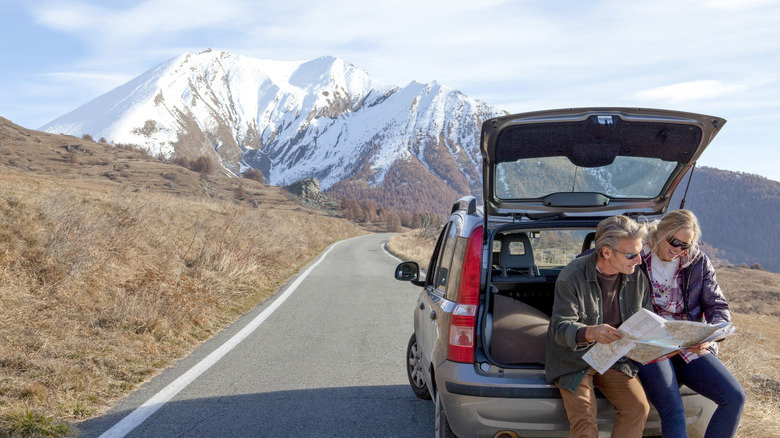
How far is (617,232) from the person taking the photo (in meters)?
3.12

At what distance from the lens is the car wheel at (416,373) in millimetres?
4961

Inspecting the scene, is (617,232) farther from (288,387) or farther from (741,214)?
(741,214)

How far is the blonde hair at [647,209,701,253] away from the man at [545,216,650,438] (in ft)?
0.98

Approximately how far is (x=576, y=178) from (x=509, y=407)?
1.94 metres

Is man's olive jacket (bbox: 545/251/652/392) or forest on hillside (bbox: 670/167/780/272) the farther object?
forest on hillside (bbox: 670/167/780/272)

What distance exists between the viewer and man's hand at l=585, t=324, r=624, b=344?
2.82m

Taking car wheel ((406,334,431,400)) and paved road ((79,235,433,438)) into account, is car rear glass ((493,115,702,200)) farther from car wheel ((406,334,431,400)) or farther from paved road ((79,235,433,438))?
paved road ((79,235,433,438))

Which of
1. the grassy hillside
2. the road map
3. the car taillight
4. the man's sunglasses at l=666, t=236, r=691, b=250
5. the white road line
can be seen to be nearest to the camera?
the road map

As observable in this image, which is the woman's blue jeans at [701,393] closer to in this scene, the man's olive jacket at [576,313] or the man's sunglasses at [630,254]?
the man's olive jacket at [576,313]

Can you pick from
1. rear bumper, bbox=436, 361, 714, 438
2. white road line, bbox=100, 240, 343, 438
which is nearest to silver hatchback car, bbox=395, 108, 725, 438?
rear bumper, bbox=436, 361, 714, 438

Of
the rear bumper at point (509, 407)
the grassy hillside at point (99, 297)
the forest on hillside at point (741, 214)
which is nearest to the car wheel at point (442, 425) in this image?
the rear bumper at point (509, 407)

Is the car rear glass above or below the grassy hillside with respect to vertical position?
above

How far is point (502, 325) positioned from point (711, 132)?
6.17ft

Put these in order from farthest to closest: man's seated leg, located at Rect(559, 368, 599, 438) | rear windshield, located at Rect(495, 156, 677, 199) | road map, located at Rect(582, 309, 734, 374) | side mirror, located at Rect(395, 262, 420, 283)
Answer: side mirror, located at Rect(395, 262, 420, 283), rear windshield, located at Rect(495, 156, 677, 199), man's seated leg, located at Rect(559, 368, 599, 438), road map, located at Rect(582, 309, 734, 374)
